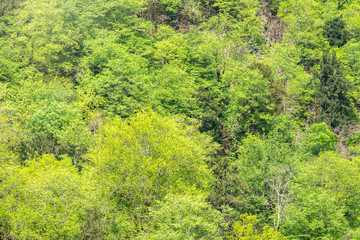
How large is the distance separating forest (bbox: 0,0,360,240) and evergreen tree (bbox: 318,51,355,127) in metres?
0.22

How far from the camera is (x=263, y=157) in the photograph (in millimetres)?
41000

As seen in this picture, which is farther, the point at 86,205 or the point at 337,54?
the point at 337,54

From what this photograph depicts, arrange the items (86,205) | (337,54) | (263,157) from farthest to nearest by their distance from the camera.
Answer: (337,54) < (263,157) < (86,205)

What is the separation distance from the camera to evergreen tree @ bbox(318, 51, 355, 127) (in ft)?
156

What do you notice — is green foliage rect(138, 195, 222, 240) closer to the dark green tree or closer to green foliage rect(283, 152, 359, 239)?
green foliage rect(283, 152, 359, 239)

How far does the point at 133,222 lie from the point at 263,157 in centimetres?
2140

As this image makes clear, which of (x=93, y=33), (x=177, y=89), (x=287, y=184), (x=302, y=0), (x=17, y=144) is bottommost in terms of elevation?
(x=287, y=184)

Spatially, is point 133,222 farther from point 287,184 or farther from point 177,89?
point 177,89

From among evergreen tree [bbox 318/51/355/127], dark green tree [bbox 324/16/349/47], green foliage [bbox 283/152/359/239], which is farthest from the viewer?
dark green tree [bbox 324/16/349/47]

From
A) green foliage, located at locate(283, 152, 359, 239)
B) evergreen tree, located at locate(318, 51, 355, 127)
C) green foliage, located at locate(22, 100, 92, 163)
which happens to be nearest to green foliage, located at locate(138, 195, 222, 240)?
green foliage, located at locate(283, 152, 359, 239)

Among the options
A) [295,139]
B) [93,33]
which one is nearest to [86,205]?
[295,139]

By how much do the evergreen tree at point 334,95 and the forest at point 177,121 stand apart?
0.22 m

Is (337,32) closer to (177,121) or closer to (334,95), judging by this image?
(334,95)

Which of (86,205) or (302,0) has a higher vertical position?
(302,0)
